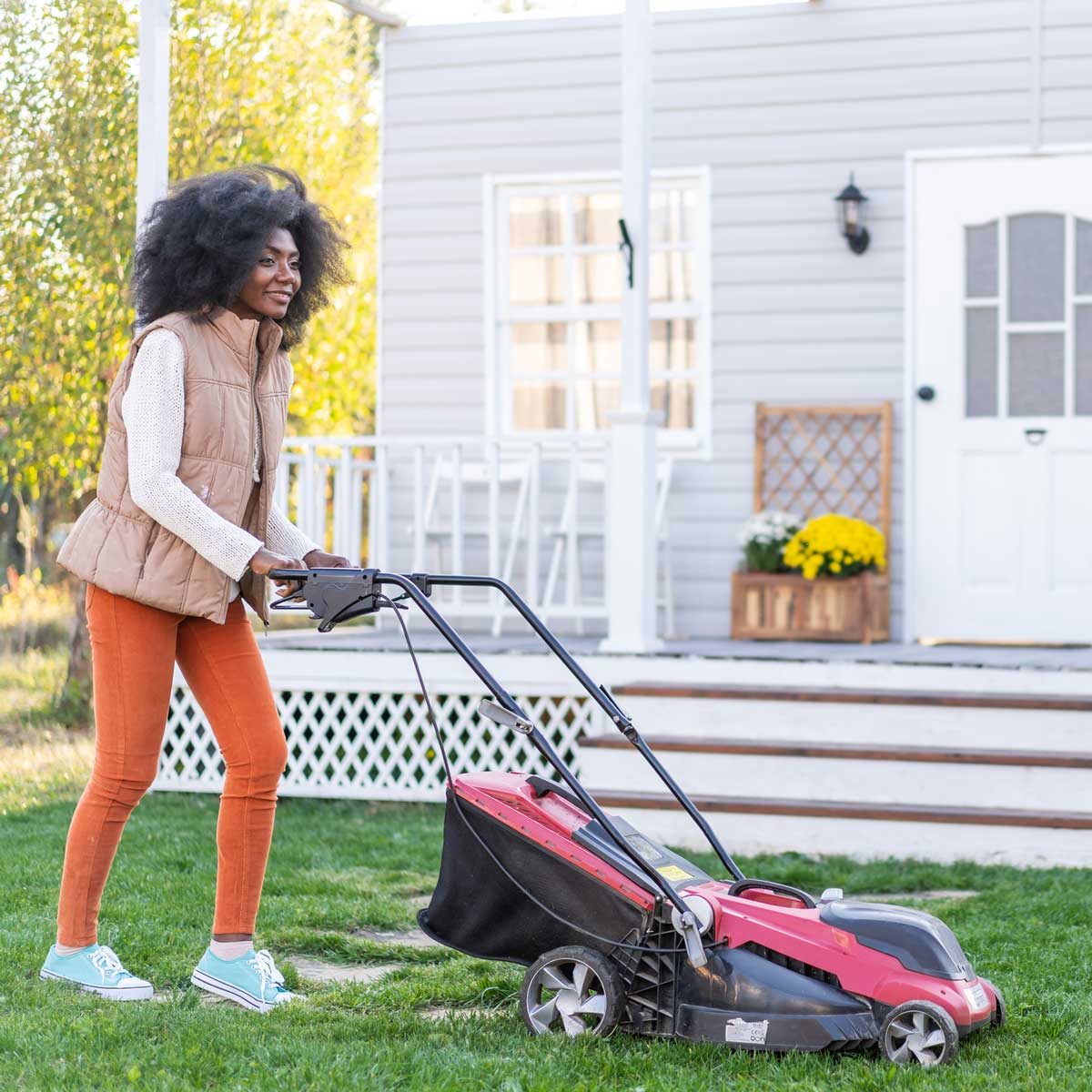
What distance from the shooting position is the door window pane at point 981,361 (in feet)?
23.6

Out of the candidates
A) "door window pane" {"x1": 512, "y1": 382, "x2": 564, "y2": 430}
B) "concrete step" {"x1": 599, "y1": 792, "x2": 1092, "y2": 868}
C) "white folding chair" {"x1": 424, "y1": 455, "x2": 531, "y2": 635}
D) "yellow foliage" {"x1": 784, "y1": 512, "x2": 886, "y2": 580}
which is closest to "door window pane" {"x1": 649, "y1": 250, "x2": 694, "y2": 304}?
"door window pane" {"x1": 512, "y1": 382, "x2": 564, "y2": 430}

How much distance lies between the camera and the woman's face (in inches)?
131

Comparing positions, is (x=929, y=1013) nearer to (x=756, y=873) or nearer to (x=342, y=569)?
(x=342, y=569)

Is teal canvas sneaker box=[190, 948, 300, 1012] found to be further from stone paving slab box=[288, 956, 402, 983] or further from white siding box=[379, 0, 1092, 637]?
white siding box=[379, 0, 1092, 637]

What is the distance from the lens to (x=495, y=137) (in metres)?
7.87

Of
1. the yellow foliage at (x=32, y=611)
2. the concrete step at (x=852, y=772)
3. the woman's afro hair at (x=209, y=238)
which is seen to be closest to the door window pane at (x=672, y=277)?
the concrete step at (x=852, y=772)

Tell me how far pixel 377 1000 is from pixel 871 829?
2225 millimetres

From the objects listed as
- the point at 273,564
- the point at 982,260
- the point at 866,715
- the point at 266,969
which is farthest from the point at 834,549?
the point at 273,564

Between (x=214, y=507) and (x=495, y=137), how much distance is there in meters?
4.97

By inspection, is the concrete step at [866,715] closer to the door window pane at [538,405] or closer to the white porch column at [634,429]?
the white porch column at [634,429]

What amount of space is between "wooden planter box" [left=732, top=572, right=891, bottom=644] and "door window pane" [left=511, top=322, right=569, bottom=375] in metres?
1.54

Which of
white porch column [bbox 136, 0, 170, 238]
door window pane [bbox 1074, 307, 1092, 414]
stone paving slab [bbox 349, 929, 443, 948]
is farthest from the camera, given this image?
door window pane [bbox 1074, 307, 1092, 414]

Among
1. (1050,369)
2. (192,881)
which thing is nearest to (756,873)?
(192,881)

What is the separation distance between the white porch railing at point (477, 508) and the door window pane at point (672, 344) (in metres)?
0.52
